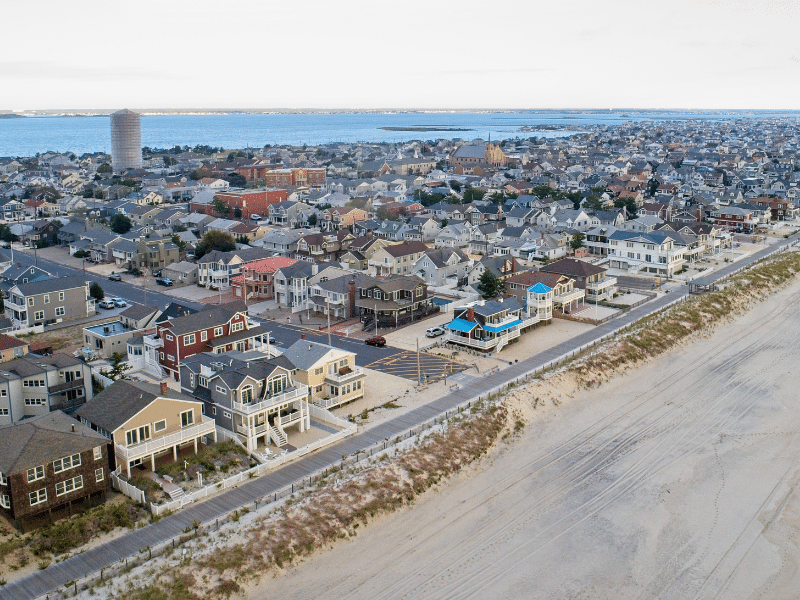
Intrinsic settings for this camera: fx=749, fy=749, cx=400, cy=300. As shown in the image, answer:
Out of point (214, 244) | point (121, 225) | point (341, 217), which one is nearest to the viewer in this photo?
point (214, 244)

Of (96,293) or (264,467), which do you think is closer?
(264,467)

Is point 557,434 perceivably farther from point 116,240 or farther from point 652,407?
point 116,240

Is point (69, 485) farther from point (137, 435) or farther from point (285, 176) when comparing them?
point (285, 176)

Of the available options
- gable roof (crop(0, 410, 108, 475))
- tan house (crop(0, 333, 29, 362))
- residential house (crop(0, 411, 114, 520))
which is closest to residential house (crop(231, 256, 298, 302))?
tan house (crop(0, 333, 29, 362))

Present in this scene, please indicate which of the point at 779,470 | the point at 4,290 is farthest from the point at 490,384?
the point at 4,290

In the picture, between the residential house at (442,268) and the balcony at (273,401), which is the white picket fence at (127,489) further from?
the residential house at (442,268)

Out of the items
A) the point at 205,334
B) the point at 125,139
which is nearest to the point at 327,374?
the point at 205,334
